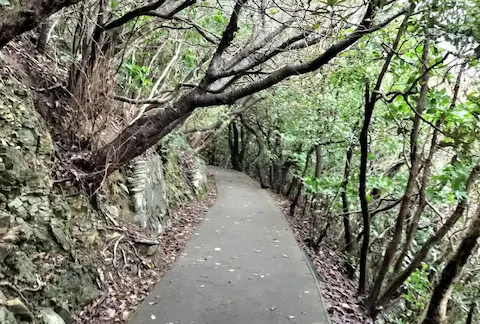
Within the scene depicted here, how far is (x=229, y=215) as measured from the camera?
39.2 ft

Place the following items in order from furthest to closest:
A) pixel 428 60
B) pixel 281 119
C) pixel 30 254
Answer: pixel 281 119 → pixel 428 60 → pixel 30 254

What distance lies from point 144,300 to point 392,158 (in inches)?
342

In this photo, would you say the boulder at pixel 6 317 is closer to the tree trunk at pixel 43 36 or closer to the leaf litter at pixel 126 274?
the leaf litter at pixel 126 274

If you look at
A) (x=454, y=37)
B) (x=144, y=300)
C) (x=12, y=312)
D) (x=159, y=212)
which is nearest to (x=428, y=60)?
(x=454, y=37)

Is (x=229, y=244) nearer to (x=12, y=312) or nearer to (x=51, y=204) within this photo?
(x=51, y=204)

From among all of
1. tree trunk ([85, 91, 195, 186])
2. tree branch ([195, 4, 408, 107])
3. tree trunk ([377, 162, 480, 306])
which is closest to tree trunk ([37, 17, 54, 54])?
tree trunk ([85, 91, 195, 186])

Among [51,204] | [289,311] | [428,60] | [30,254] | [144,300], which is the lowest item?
[144,300]

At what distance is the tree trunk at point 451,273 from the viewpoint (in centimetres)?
382

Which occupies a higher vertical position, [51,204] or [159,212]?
[51,204]

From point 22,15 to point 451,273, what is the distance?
14.7 feet

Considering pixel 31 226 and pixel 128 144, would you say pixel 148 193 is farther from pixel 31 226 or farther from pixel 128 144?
pixel 31 226

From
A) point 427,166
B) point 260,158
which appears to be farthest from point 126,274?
point 260,158

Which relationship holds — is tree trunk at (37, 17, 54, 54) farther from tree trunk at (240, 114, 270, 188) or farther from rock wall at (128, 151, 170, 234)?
tree trunk at (240, 114, 270, 188)

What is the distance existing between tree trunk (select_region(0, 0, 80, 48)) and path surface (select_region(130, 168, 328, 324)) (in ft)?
12.5
